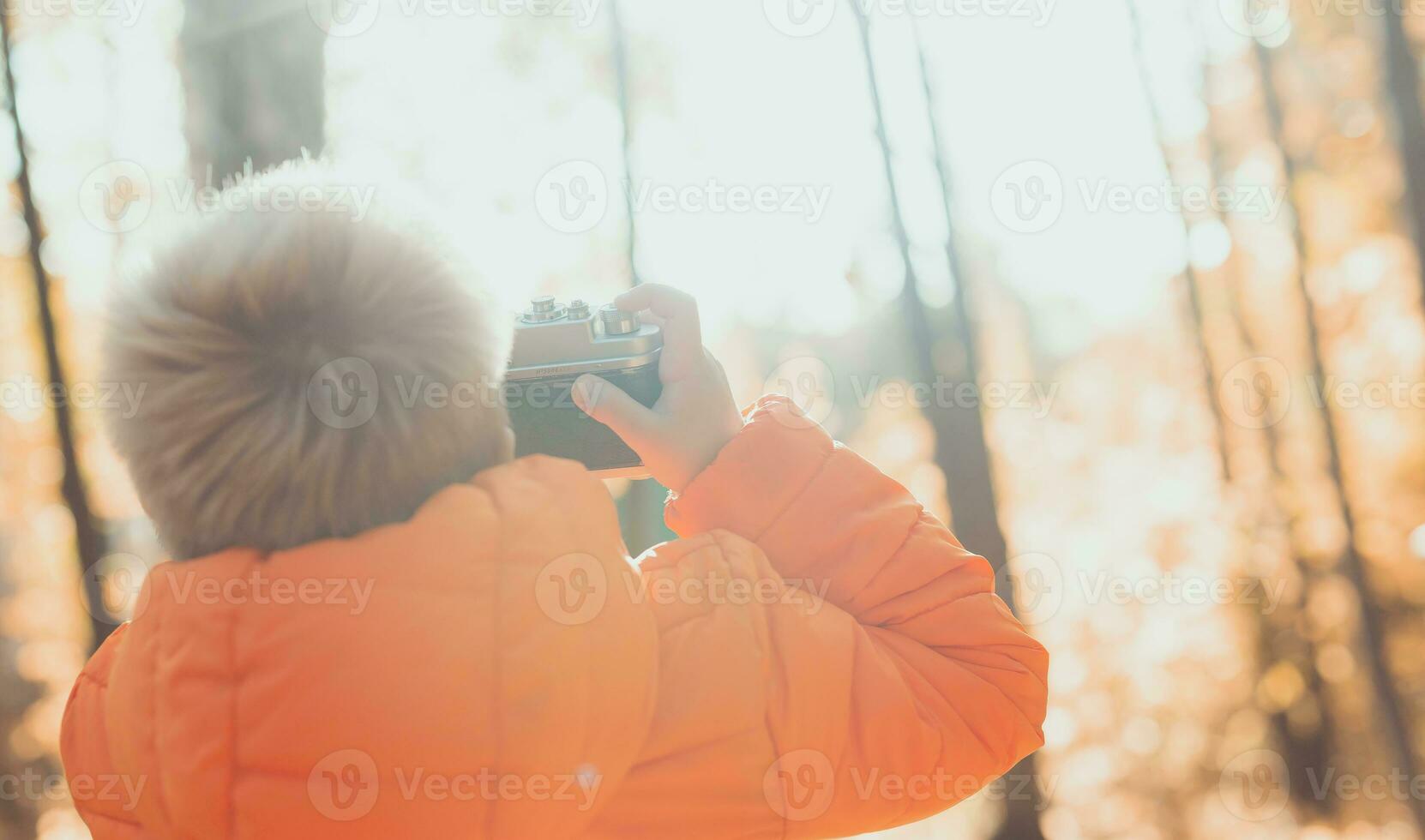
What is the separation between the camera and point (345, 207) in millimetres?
643

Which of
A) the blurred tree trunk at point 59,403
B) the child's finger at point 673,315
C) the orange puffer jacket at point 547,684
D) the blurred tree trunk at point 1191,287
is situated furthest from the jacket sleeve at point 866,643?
the blurred tree trunk at point 1191,287

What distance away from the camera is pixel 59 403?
328cm

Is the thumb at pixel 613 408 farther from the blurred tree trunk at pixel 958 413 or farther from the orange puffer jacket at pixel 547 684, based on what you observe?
the blurred tree trunk at pixel 958 413

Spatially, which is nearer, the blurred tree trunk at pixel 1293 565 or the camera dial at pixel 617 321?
the camera dial at pixel 617 321

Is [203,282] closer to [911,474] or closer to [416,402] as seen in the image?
[416,402]

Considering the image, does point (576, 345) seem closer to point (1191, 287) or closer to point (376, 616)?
point (376, 616)

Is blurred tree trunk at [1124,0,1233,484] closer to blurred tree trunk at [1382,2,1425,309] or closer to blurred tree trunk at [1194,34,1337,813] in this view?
blurred tree trunk at [1194,34,1337,813]

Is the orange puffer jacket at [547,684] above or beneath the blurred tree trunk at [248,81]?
beneath

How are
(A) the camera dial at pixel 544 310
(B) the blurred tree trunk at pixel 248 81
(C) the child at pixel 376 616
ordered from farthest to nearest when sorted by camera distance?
(B) the blurred tree trunk at pixel 248 81 < (A) the camera dial at pixel 544 310 < (C) the child at pixel 376 616

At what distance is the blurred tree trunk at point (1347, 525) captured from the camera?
171 inches

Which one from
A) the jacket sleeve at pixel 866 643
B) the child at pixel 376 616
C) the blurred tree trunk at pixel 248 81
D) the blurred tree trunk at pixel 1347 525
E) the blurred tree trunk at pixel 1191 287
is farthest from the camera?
the blurred tree trunk at pixel 1347 525

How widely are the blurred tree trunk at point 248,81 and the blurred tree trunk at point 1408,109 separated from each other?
5243 mm

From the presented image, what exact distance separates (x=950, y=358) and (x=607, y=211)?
161 centimetres

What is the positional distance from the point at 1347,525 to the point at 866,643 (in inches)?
190
